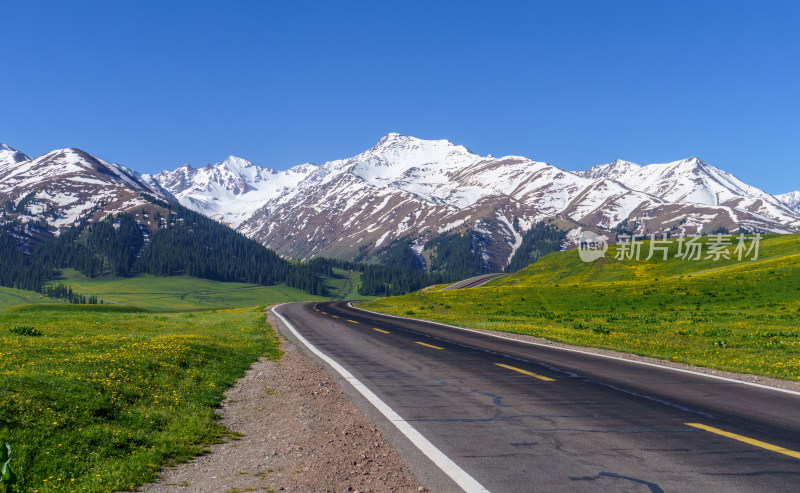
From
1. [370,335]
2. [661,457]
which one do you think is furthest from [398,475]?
[370,335]

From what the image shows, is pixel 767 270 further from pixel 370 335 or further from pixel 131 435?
pixel 131 435

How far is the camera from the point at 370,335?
2867 cm

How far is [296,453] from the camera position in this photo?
8102 mm

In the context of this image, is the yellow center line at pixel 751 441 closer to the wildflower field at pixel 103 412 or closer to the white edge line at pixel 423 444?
the white edge line at pixel 423 444

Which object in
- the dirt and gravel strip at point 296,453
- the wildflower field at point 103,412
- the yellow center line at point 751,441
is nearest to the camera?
the dirt and gravel strip at point 296,453

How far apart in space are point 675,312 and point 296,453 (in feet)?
146

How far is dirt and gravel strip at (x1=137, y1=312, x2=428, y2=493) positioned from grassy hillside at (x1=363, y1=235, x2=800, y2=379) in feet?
44.6

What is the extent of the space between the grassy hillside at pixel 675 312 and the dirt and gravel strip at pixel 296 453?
13.6 m

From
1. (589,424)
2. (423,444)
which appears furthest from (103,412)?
(589,424)

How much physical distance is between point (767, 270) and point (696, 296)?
13141 mm

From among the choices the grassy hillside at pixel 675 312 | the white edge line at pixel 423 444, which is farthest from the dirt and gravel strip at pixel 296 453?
the grassy hillside at pixel 675 312

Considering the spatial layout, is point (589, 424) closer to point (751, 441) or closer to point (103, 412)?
point (751, 441)

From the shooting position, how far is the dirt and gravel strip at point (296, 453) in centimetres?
676

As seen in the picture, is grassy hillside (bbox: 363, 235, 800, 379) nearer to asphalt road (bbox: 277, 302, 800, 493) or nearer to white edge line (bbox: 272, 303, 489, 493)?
asphalt road (bbox: 277, 302, 800, 493)
